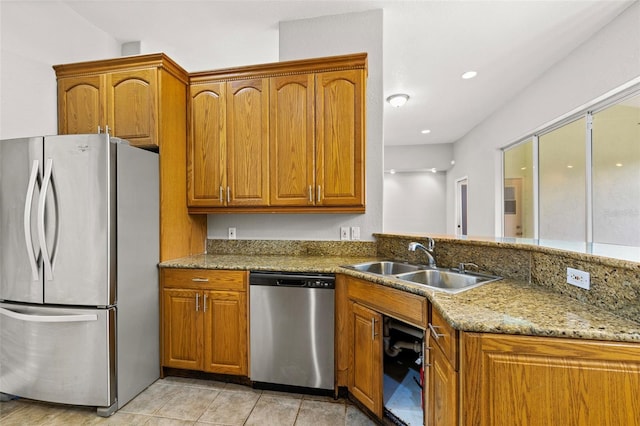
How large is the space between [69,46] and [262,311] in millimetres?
2755

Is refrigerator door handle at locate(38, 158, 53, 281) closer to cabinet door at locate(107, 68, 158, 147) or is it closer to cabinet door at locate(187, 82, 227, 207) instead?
cabinet door at locate(107, 68, 158, 147)

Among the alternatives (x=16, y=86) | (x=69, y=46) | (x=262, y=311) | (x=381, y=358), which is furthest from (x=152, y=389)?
(x=69, y=46)

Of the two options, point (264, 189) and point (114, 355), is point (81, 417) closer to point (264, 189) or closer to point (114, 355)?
point (114, 355)

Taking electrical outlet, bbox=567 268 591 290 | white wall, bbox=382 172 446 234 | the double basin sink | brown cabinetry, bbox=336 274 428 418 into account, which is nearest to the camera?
electrical outlet, bbox=567 268 591 290

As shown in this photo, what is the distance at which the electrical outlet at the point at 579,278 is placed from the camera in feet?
3.79

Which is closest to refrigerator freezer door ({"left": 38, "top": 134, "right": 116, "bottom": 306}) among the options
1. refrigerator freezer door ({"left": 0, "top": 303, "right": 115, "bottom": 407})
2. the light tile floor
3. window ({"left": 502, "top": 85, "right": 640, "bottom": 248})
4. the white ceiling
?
refrigerator freezer door ({"left": 0, "top": 303, "right": 115, "bottom": 407})

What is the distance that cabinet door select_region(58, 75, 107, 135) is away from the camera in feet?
7.56

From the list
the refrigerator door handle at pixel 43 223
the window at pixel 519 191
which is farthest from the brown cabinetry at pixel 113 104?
the window at pixel 519 191

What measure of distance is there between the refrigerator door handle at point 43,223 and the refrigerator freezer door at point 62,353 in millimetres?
262

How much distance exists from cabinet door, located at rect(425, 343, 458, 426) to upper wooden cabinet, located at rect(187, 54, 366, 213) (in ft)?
4.21

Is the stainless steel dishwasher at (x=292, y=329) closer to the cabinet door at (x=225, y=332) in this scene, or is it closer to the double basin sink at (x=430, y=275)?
the cabinet door at (x=225, y=332)

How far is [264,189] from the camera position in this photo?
7.81 ft

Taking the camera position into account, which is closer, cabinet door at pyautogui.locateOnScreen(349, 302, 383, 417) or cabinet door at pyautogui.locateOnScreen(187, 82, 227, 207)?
cabinet door at pyautogui.locateOnScreen(349, 302, 383, 417)

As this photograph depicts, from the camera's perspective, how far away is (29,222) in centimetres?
180
